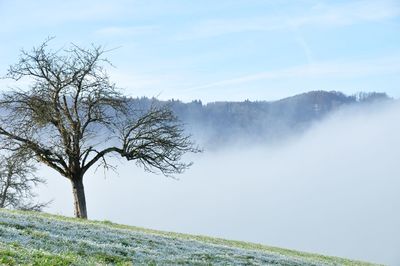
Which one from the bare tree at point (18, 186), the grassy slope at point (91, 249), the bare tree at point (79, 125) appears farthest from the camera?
the bare tree at point (18, 186)

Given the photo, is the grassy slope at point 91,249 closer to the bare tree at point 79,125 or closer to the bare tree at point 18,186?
the bare tree at point 79,125

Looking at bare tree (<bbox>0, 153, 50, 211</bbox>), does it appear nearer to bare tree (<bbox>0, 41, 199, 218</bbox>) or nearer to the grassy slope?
bare tree (<bbox>0, 41, 199, 218</bbox>)

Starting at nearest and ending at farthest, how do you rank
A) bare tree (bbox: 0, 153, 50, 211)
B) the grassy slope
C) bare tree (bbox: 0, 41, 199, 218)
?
the grassy slope, bare tree (bbox: 0, 41, 199, 218), bare tree (bbox: 0, 153, 50, 211)

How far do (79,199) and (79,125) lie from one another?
622 cm

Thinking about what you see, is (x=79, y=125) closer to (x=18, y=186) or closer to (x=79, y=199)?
(x=79, y=199)

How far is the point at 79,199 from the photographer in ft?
150

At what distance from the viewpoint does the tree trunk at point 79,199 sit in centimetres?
4547

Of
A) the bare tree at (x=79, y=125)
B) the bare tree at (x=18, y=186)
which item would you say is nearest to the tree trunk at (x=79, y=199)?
the bare tree at (x=79, y=125)

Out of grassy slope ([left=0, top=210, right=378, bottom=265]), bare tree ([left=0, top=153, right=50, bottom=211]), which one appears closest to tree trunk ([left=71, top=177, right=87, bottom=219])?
grassy slope ([left=0, top=210, right=378, bottom=265])

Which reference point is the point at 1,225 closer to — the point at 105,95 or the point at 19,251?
the point at 19,251

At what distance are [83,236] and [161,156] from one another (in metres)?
22.7

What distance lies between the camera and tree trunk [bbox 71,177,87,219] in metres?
45.5

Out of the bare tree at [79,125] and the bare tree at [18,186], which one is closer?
the bare tree at [79,125]

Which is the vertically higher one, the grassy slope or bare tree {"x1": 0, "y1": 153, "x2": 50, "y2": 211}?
bare tree {"x1": 0, "y1": 153, "x2": 50, "y2": 211}
